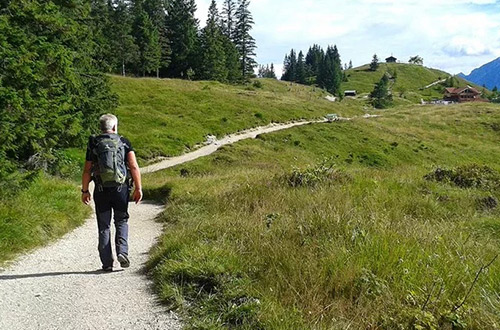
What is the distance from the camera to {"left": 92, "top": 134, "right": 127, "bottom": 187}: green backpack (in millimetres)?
6074

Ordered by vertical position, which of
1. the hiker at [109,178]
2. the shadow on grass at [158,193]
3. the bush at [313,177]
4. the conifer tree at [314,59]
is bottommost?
the shadow on grass at [158,193]

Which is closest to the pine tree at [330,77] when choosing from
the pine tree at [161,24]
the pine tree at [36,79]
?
the pine tree at [161,24]

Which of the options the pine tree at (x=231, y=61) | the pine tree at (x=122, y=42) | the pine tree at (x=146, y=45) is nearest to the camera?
the pine tree at (x=122, y=42)

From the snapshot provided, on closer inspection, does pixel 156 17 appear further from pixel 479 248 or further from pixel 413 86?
pixel 413 86

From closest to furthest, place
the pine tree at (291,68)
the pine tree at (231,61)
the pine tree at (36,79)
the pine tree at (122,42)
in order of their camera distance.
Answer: the pine tree at (36,79), the pine tree at (122,42), the pine tree at (231,61), the pine tree at (291,68)

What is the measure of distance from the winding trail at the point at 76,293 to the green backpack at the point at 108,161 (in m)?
1.40

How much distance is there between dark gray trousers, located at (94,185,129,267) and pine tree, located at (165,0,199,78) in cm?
7662

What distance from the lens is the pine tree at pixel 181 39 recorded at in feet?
269

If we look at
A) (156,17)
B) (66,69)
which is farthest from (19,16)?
(156,17)

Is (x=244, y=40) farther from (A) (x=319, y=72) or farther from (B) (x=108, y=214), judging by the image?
(B) (x=108, y=214)

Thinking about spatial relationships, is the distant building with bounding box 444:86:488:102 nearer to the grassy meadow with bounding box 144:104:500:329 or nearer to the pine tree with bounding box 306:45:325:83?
the pine tree with bounding box 306:45:325:83

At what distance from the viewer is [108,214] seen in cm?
641

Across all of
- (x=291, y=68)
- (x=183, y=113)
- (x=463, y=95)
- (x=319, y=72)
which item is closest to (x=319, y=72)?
(x=319, y=72)

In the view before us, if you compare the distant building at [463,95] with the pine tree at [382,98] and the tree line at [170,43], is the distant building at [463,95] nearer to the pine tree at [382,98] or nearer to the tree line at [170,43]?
the pine tree at [382,98]
